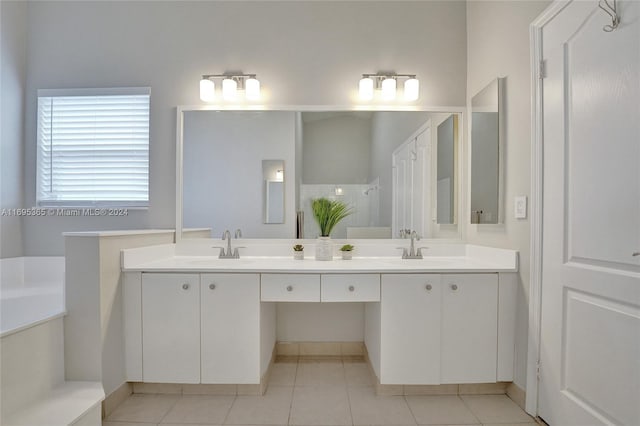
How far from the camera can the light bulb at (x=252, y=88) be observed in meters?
2.33

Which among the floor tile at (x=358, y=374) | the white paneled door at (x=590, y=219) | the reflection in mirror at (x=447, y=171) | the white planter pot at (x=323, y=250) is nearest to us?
the white paneled door at (x=590, y=219)

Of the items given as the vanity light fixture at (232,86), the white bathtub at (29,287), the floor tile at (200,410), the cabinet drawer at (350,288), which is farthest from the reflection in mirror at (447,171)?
the white bathtub at (29,287)

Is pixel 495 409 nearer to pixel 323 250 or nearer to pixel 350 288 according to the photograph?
pixel 350 288

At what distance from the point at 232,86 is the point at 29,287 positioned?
2060 mm

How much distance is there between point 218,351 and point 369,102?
6.48 ft

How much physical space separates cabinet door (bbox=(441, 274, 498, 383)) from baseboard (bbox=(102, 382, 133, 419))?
1850 millimetres

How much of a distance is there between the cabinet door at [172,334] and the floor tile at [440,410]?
126 cm

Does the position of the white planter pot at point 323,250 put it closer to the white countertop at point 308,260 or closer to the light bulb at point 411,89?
→ the white countertop at point 308,260

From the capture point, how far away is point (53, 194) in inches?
97.3

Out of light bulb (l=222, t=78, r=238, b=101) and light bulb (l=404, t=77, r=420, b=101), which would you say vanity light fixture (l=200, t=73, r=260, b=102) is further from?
light bulb (l=404, t=77, r=420, b=101)

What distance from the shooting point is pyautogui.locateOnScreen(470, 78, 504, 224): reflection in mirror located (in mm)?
1985

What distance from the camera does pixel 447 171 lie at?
2391 millimetres

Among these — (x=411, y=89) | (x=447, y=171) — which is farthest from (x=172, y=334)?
(x=411, y=89)

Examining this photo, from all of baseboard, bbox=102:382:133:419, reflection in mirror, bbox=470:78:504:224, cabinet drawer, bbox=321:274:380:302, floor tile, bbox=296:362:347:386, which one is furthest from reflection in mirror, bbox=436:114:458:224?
baseboard, bbox=102:382:133:419
